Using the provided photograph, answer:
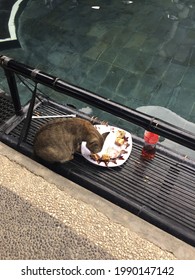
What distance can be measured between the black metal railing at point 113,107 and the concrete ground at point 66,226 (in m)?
0.87

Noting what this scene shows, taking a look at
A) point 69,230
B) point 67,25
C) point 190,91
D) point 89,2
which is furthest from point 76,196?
point 89,2

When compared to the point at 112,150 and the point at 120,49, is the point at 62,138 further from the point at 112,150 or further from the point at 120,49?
the point at 120,49

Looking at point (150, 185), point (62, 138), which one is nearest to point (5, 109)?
point (62, 138)

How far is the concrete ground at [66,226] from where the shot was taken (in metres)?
3.00

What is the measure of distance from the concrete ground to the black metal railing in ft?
2.85

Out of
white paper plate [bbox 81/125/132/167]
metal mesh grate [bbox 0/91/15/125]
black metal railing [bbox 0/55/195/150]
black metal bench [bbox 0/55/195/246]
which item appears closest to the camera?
black metal railing [bbox 0/55/195/150]

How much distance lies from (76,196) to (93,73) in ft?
12.9

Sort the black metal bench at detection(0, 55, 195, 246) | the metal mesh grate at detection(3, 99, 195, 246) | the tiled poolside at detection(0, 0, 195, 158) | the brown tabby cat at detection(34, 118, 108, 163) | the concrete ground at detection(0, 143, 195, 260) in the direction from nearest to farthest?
the concrete ground at detection(0, 143, 195, 260) → the black metal bench at detection(0, 55, 195, 246) → the metal mesh grate at detection(3, 99, 195, 246) → the brown tabby cat at detection(34, 118, 108, 163) → the tiled poolside at detection(0, 0, 195, 158)

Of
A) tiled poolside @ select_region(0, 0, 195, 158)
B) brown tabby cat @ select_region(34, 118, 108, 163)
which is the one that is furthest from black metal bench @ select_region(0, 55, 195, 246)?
tiled poolside @ select_region(0, 0, 195, 158)

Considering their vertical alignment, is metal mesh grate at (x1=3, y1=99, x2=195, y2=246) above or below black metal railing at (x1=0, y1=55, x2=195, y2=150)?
below

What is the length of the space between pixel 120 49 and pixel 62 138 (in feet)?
13.3

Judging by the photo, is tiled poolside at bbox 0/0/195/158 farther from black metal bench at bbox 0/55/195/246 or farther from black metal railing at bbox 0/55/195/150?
black metal railing at bbox 0/55/195/150

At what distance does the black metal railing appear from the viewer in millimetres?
2810

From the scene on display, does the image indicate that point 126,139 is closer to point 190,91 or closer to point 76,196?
point 76,196
